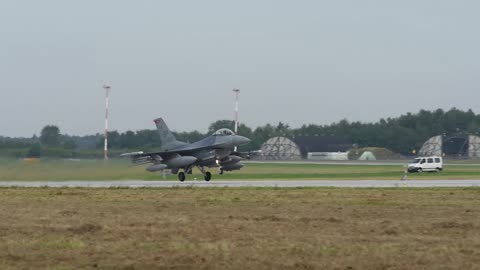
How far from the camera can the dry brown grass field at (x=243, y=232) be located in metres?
12.9

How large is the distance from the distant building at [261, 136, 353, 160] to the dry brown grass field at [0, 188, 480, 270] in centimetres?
10795

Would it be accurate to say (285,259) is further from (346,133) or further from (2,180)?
(346,133)

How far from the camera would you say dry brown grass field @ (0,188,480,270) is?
12922mm

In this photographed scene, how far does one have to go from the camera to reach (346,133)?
167 metres

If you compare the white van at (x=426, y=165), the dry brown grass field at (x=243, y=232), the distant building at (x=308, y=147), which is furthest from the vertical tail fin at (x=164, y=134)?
the distant building at (x=308, y=147)

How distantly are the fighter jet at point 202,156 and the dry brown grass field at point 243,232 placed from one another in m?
19.3

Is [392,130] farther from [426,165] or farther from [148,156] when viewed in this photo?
[148,156]

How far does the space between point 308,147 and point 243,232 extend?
13724 cm

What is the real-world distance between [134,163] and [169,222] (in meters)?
30.6

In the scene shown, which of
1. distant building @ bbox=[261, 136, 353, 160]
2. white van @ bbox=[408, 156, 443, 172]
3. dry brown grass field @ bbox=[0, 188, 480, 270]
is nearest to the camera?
dry brown grass field @ bbox=[0, 188, 480, 270]

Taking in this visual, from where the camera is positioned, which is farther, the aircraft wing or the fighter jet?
the aircraft wing

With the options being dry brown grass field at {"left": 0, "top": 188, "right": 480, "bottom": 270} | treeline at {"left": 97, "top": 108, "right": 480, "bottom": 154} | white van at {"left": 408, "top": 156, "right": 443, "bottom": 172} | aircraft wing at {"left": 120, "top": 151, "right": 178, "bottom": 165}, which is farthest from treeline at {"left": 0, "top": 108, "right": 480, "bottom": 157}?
dry brown grass field at {"left": 0, "top": 188, "right": 480, "bottom": 270}

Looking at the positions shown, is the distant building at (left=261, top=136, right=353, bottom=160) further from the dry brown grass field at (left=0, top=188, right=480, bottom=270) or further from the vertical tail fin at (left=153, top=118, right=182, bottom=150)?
the dry brown grass field at (left=0, top=188, right=480, bottom=270)

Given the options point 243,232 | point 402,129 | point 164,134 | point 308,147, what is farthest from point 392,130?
point 243,232
